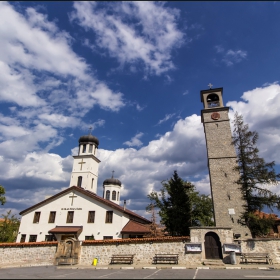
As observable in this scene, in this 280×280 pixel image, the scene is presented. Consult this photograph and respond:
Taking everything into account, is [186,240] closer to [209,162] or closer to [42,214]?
[209,162]

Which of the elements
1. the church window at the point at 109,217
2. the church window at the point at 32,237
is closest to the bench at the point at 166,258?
the church window at the point at 109,217

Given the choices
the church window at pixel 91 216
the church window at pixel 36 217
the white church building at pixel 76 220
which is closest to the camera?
the white church building at pixel 76 220

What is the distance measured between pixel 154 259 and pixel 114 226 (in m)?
8.40

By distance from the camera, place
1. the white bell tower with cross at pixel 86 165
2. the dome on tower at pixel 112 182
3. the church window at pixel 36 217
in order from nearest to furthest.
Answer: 1. the church window at pixel 36 217
2. the white bell tower with cross at pixel 86 165
3. the dome on tower at pixel 112 182

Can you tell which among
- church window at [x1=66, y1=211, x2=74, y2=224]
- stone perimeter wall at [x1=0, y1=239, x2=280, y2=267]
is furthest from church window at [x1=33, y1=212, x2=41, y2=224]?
stone perimeter wall at [x1=0, y1=239, x2=280, y2=267]

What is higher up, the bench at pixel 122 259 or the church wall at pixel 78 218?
the church wall at pixel 78 218

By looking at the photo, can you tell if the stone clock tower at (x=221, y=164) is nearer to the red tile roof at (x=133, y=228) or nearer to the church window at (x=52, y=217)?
the red tile roof at (x=133, y=228)

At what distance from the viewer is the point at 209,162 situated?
23.8 m

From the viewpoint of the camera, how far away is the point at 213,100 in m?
27.4

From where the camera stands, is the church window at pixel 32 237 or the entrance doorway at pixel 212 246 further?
the church window at pixel 32 237

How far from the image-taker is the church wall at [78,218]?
81.4 ft

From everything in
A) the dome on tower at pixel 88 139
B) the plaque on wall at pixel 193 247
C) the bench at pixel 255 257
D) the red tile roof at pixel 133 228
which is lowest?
the bench at pixel 255 257

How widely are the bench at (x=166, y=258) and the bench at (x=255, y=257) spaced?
4970mm

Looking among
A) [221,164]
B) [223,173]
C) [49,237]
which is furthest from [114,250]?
[221,164]
